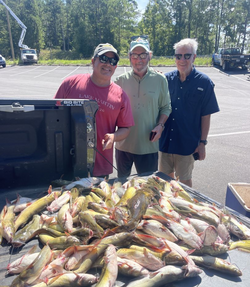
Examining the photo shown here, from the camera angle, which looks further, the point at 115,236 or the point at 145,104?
the point at 145,104

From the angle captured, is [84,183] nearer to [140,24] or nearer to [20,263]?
[20,263]

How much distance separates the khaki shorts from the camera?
A: 4.35 m

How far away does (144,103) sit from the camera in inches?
157

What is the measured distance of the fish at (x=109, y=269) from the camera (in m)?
1.56

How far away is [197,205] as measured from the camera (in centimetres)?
238

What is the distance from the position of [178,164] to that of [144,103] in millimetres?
1130

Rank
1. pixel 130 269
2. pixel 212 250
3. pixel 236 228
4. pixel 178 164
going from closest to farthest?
pixel 130 269 → pixel 212 250 → pixel 236 228 → pixel 178 164

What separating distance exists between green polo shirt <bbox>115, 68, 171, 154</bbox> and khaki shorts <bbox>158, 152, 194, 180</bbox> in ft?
1.62

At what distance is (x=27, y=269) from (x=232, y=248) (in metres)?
1.36

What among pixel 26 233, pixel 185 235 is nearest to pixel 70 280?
pixel 26 233

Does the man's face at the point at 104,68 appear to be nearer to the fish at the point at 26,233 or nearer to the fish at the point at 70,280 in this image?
the fish at the point at 26,233

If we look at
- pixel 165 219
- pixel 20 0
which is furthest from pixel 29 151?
pixel 20 0

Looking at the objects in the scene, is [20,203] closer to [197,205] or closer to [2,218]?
[2,218]

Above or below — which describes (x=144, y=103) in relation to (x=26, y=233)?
above
